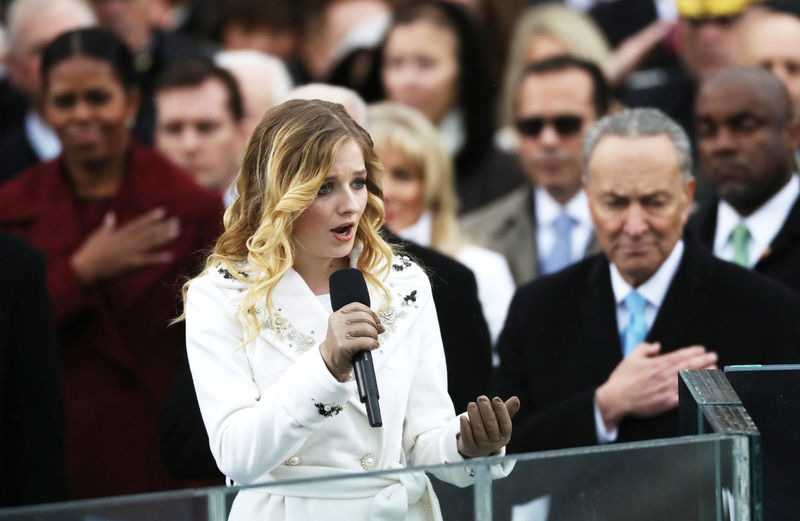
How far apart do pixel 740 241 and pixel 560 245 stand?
1.00 m

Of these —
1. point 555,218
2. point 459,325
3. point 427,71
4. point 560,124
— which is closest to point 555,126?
point 560,124

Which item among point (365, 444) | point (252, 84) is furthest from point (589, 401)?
point (252, 84)

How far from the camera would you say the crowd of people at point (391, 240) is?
10.2 ft

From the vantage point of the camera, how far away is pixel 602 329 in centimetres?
478

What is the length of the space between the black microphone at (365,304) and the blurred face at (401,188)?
2940mm

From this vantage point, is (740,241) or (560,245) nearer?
(740,241)

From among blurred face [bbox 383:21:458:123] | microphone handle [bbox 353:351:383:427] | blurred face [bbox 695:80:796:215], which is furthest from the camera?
blurred face [bbox 383:21:458:123]

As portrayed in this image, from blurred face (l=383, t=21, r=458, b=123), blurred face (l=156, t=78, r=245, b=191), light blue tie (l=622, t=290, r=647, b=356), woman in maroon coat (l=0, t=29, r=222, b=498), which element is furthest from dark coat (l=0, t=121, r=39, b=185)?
light blue tie (l=622, t=290, r=647, b=356)

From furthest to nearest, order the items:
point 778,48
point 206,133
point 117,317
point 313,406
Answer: point 206,133 → point 778,48 → point 117,317 → point 313,406

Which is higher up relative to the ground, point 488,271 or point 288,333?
point 488,271

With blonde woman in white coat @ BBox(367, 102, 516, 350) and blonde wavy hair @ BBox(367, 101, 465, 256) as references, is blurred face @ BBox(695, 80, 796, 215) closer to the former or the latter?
blonde woman in white coat @ BBox(367, 102, 516, 350)

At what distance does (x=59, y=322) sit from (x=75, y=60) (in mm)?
1173

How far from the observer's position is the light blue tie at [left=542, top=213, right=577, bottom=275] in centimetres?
623

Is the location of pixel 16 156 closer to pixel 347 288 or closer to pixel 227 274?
pixel 227 274
